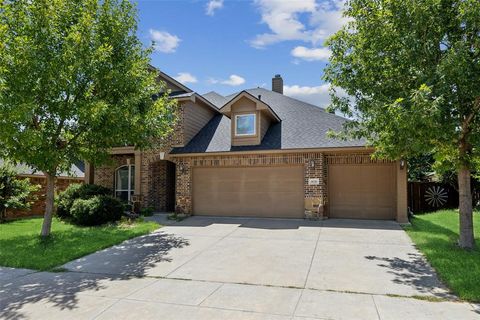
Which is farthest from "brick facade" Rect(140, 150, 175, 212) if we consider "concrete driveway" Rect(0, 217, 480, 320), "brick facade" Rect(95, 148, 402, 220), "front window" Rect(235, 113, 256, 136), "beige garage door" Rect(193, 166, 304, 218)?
"concrete driveway" Rect(0, 217, 480, 320)

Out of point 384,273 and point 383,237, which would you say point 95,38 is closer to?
point 384,273

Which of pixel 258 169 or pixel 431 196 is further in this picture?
pixel 431 196

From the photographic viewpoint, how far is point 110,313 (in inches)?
196

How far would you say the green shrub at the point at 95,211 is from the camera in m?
12.9

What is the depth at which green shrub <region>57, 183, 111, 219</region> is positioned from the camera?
1434 centimetres

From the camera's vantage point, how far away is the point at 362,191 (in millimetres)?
13727

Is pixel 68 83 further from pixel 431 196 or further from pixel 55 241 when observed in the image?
pixel 431 196

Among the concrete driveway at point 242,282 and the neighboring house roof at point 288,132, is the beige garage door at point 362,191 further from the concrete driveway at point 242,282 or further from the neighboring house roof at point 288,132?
the concrete driveway at point 242,282

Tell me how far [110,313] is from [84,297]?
989mm

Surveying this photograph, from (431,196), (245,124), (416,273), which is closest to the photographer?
(416,273)

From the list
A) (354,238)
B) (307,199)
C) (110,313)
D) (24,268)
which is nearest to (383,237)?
(354,238)

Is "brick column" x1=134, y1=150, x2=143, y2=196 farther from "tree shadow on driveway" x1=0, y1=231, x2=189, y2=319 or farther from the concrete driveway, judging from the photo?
"tree shadow on driveway" x1=0, y1=231, x2=189, y2=319

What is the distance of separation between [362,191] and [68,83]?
10934mm

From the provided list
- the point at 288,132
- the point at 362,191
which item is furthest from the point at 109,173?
the point at 362,191
